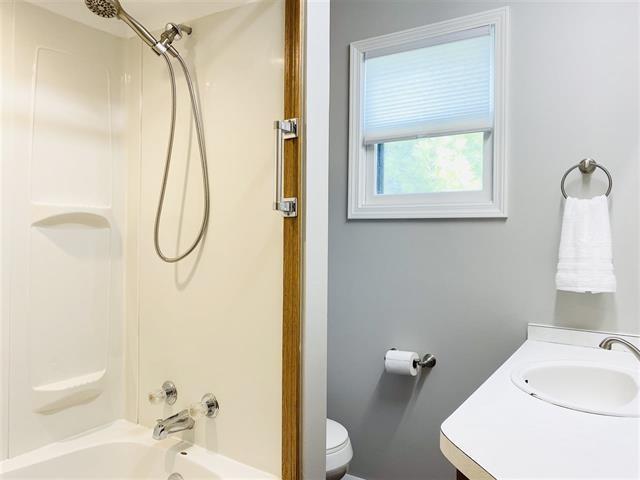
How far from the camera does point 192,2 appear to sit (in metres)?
1.52

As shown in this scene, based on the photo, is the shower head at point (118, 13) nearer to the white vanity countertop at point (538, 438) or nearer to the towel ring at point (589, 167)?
the white vanity countertop at point (538, 438)

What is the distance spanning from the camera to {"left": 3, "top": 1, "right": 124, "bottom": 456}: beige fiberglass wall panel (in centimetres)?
151

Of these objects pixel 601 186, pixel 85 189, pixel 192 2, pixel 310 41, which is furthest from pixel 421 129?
pixel 85 189

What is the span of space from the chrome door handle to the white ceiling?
474mm

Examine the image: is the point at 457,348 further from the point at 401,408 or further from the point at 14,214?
the point at 14,214

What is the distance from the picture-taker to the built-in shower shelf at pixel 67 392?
5.08ft

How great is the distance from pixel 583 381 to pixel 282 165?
1.15m

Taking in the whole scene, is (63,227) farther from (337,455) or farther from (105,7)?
(337,455)

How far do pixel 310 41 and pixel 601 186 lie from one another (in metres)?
1.28

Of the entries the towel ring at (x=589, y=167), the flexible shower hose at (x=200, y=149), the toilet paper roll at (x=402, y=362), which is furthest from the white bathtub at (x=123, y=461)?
the towel ring at (x=589, y=167)

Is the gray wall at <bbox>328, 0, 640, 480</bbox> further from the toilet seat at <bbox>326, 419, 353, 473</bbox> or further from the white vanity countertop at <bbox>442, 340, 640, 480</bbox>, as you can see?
the white vanity countertop at <bbox>442, 340, 640, 480</bbox>

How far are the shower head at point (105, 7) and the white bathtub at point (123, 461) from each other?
1467 mm

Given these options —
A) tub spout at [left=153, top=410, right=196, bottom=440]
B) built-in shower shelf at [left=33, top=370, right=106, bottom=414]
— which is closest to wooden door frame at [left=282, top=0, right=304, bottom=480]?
tub spout at [left=153, top=410, right=196, bottom=440]

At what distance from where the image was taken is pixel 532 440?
2.97 ft
